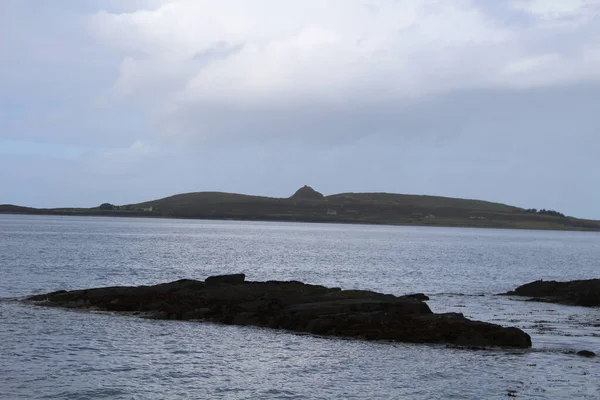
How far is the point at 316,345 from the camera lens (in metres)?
30.6

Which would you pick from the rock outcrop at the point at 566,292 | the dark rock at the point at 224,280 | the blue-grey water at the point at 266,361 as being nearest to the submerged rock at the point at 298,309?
the dark rock at the point at 224,280

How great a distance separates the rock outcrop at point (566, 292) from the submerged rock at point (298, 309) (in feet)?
40.4

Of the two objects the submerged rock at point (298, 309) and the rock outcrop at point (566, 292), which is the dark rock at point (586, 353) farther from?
the rock outcrop at point (566, 292)

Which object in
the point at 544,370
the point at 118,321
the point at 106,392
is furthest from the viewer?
the point at 118,321

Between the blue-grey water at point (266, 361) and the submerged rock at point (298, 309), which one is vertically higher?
→ the submerged rock at point (298, 309)

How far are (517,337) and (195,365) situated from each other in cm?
1397

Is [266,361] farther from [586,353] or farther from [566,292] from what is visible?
[566,292]

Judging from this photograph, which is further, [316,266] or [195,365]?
[316,266]

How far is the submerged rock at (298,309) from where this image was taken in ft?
104

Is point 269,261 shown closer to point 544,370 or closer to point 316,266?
point 316,266

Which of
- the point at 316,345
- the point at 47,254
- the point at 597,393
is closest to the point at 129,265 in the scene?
the point at 47,254

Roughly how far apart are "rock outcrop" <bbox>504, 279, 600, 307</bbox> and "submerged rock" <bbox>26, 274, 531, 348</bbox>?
12.3m

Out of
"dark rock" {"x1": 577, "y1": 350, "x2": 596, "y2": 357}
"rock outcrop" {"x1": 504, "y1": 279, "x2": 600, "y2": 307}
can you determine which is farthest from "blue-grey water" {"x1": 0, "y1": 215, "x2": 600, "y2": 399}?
"rock outcrop" {"x1": 504, "y1": 279, "x2": 600, "y2": 307}

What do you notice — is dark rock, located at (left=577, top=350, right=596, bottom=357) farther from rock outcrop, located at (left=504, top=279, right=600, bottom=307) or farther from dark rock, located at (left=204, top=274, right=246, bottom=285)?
dark rock, located at (left=204, top=274, right=246, bottom=285)
